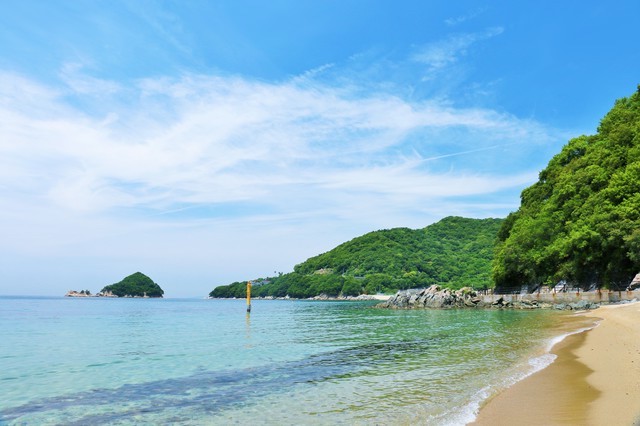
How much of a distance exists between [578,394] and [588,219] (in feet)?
186

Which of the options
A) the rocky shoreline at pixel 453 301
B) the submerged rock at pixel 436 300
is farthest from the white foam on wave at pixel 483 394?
the submerged rock at pixel 436 300

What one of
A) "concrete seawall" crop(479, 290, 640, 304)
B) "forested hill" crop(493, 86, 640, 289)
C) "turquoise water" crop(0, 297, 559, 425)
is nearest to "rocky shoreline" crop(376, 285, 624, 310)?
"concrete seawall" crop(479, 290, 640, 304)

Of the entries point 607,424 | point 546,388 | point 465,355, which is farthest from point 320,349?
point 607,424

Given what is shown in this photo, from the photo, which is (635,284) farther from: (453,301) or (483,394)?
(483,394)

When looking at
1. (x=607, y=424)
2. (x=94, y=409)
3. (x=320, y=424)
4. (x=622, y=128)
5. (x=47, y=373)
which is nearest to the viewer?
(x=607, y=424)

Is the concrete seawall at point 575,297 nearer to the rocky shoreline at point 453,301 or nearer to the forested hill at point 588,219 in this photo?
the rocky shoreline at point 453,301

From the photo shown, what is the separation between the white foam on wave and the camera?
854cm

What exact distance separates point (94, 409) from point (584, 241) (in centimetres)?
6106

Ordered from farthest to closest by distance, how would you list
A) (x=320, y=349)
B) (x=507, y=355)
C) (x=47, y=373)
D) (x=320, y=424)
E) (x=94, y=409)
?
1. (x=320, y=349)
2. (x=507, y=355)
3. (x=47, y=373)
4. (x=94, y=409)
5. (x=320, y=424)

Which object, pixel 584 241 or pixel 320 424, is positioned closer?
pixel 320 424

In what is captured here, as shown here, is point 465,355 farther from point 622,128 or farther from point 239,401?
point 622,128

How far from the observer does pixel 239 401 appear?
1098 cm

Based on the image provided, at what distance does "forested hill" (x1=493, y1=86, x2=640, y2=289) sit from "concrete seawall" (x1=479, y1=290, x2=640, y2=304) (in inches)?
84.6

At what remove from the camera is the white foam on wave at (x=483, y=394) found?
8543 millimetres
